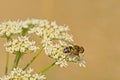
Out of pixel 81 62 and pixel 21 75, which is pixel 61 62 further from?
pixel 21 75

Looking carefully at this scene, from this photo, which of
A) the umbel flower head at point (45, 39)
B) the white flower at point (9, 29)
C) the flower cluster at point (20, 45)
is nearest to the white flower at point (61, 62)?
the umbel flower head at point (45, 39)

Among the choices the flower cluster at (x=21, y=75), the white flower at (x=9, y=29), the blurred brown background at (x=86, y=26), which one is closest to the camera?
the flower cluster at (x=21, y=75)

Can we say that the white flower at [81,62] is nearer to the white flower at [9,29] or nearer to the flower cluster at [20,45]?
the flower cluster at [20,45]

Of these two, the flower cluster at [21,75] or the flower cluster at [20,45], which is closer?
the flower cluster at [21,75]

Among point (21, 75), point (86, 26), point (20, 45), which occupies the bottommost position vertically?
point (21, 75)

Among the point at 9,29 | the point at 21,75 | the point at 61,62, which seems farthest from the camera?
the point at 9,29

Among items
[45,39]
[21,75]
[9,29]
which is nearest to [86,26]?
[9,29]

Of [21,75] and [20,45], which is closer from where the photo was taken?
[21,75]
